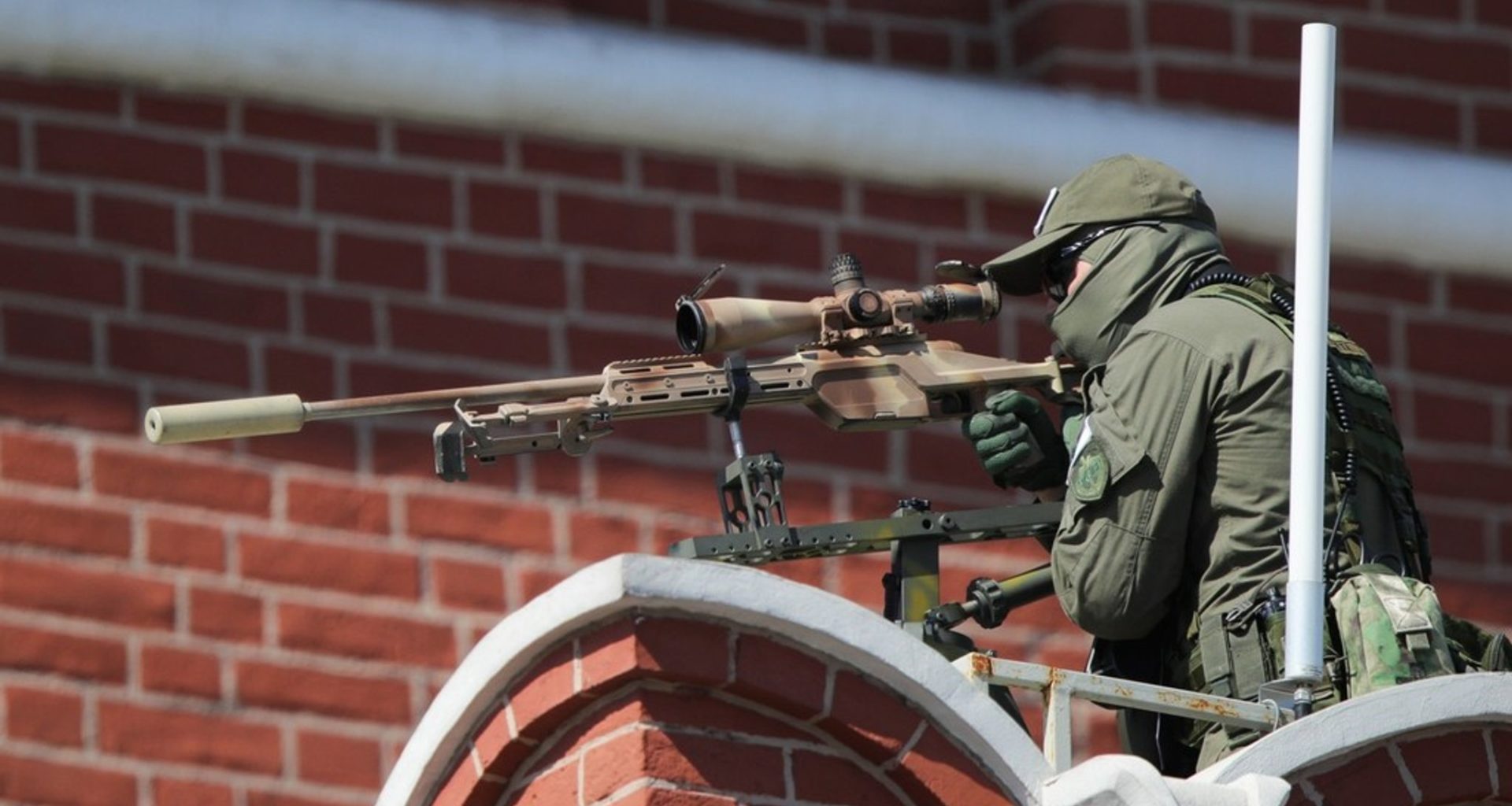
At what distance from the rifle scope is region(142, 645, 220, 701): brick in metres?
1.92

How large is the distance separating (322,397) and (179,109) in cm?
72

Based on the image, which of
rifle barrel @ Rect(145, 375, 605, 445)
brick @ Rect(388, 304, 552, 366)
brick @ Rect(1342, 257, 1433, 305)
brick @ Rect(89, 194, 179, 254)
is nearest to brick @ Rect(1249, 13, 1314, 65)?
brick @ Rect(1342, 257, 1433, 305)

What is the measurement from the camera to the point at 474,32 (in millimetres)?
10055

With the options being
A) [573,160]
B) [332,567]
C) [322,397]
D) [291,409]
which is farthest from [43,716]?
[291,409]

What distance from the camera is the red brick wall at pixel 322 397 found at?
30.6 feet

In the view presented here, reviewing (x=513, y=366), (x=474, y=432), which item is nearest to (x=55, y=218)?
(x=513, y=366)

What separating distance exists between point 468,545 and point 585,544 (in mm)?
258

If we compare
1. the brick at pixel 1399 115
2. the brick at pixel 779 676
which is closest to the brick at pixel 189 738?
the brick at pixel 779 676

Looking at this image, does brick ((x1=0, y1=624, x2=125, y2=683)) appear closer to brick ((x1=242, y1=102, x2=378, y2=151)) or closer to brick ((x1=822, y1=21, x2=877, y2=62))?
brick ((x1=242, y1=102, x2=378, y2=151))

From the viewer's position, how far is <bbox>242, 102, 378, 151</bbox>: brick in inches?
388

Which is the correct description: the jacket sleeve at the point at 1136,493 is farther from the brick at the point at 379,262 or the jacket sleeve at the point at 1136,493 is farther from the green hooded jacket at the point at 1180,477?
the brick at the point at 379,262

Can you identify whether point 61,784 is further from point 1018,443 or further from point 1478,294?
point 1478,294

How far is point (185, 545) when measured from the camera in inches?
372

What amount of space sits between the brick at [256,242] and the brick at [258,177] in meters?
0.05
